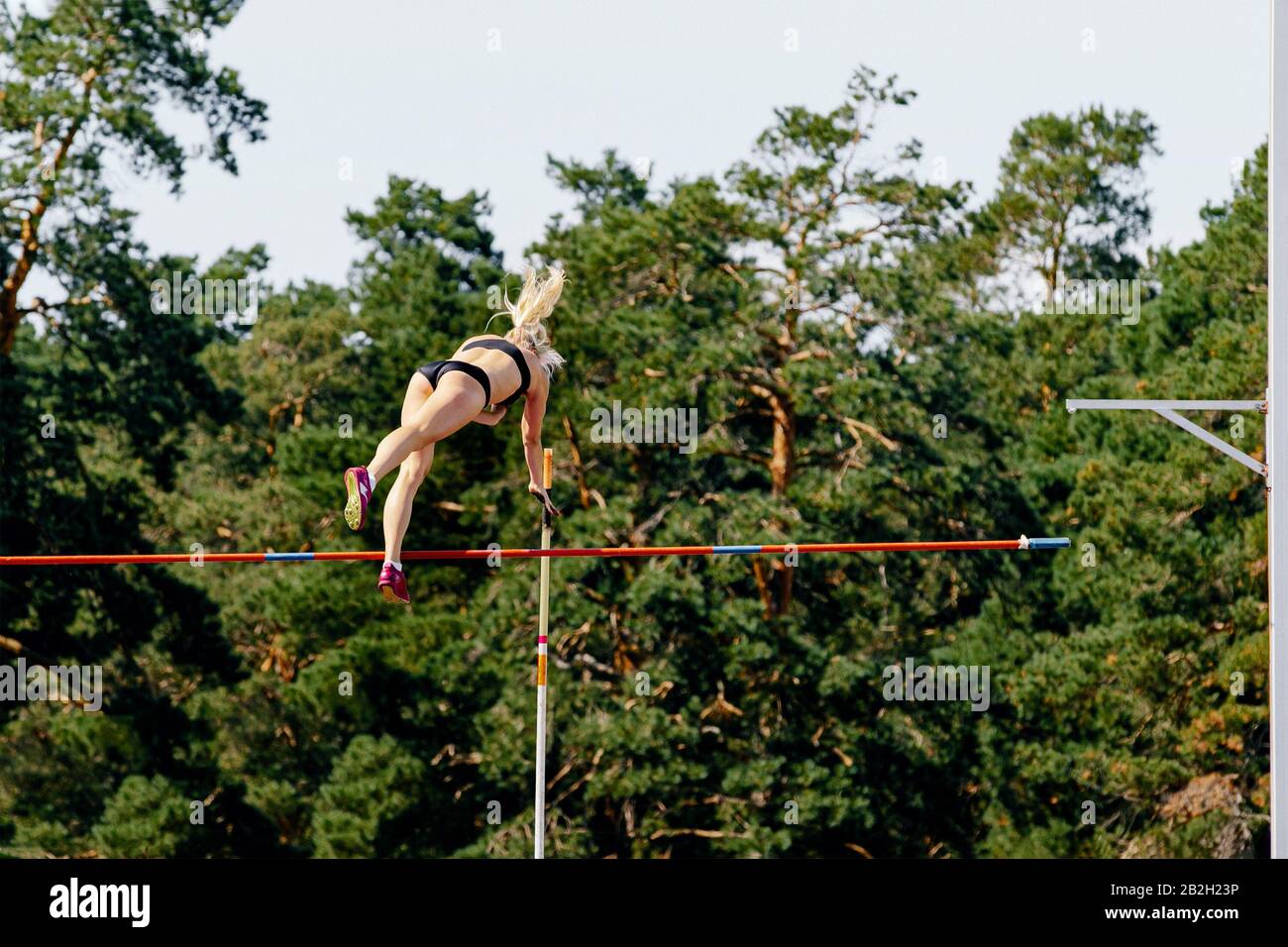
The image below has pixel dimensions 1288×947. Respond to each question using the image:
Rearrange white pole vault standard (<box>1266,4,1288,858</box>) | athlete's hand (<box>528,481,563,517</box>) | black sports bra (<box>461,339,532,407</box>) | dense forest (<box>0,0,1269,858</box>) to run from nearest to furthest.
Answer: white pole vault standard (<box>1266,4,1288,858</box>) < black sports bra (<box>461,339,532,407</box>) < athlete's hand (<box>528,481,563,517</box>) < dense forest (<box>0,0,1269,858</box>)

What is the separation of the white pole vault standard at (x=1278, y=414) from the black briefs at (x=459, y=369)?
10.9 feet

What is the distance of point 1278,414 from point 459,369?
3.49m

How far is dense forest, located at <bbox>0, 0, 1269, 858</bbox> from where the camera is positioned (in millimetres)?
19625

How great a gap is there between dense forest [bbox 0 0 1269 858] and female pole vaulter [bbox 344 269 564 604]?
36.9 ft

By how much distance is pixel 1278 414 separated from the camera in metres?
8.03

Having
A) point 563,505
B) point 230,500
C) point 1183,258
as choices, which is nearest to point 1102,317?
point 1183,258

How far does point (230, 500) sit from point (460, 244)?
16.9 feet

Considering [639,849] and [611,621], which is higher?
[611,621]

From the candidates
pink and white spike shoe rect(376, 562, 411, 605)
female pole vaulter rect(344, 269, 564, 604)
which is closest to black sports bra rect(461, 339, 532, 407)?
female pole vaulter rect(344, 269, 564, 604)

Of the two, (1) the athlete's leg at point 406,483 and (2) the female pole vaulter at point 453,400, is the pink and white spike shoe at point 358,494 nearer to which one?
(2) the female pole vaulter at point 453,400

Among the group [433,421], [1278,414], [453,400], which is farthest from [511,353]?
[1278,414]

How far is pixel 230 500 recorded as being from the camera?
2806 centimetres

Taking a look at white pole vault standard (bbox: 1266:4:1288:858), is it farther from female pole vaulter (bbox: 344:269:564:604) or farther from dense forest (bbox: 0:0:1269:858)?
dense forest (bbox: 0:0:1269:858)
